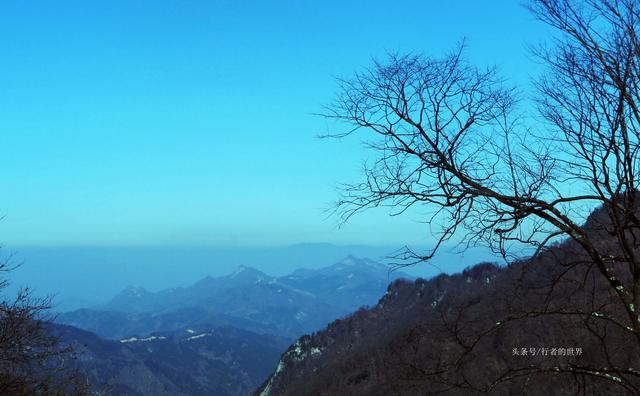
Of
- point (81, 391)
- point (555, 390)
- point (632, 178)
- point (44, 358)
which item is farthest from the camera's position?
point (555, 390)

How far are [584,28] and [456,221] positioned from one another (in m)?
3.05

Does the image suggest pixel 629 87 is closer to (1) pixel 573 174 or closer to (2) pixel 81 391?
(1) pixel 573 174

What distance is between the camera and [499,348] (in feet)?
274

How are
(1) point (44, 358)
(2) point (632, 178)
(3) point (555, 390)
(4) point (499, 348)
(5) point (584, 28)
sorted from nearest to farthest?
1. (2) point (632, 178)
2. (5) point (584, 28)
3. (1) point (44, 358)
4. (3) point (555, 390)
5. (4) point (499, 348)

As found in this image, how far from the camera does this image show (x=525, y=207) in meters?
6.67

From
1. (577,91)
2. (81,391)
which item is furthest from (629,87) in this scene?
(81,391)

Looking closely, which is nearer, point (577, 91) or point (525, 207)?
point (525, 207)

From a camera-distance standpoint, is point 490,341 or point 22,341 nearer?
point 22,341

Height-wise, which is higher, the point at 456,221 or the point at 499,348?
the point at 456,221

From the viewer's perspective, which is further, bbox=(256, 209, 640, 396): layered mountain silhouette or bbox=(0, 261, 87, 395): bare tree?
bbox=(0, 261, 87, 395): bare tree

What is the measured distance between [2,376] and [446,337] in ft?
41.3

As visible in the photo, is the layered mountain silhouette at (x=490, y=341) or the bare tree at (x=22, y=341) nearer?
the layered mountain silhouette at (x=490, y=341)

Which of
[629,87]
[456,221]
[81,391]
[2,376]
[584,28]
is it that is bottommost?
[81,391]

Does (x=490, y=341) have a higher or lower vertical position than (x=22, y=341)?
lower
